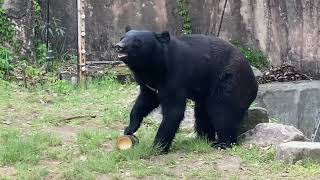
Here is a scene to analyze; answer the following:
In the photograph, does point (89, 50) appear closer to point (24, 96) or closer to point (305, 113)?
point (24, 96)

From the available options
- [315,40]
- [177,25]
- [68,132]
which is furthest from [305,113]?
[68,132]

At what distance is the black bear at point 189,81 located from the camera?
22.2 ft

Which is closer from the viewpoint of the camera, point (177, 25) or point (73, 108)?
point (73, 108)

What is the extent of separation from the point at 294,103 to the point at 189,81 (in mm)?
4608

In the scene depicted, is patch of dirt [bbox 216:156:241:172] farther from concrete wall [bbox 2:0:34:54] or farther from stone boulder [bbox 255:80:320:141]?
concrete wall [bbox 2:0:34:54]

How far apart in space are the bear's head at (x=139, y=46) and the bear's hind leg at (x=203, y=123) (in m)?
0.90

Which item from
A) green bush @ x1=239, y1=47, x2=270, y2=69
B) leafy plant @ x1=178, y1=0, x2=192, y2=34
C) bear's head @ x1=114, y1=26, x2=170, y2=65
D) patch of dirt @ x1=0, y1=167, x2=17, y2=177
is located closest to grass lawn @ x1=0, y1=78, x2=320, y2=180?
patch of dirt @ x1=0, y1=167, x2=17, y2=177

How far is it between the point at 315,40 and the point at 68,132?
5900 millimetres

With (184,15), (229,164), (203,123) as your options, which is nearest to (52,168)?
(229,164)

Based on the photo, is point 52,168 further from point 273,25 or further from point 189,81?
point 273,25

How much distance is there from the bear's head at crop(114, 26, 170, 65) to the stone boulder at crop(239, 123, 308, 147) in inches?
55.1

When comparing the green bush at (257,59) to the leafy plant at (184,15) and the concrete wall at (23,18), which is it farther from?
the concrete wall at (23,18)

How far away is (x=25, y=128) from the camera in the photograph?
7867mm

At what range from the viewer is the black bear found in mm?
6766
